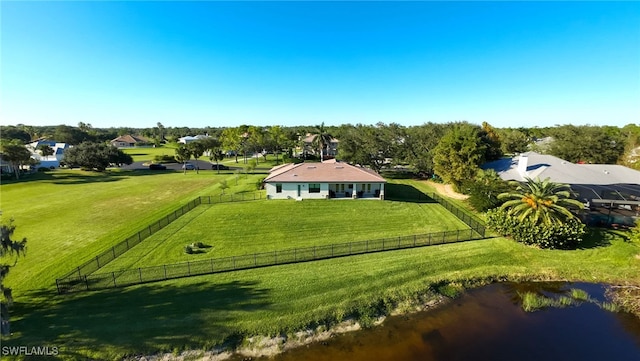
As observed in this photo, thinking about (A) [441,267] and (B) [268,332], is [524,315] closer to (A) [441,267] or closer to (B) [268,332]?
(A) [441,267]

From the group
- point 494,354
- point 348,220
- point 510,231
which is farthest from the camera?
point 348,220

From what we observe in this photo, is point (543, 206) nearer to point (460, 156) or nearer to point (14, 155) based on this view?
point (460, 156)

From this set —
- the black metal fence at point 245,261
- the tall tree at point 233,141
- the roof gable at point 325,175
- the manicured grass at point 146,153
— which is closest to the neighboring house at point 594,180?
the black metal fence at point 245,261

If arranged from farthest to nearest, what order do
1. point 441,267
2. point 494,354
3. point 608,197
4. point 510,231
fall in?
1. point 608,197
2. point 510,231
3. point 441,267
4. point 494,354

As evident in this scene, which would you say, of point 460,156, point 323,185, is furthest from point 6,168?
point 460,156

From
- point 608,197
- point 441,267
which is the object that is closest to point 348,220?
point 441,267

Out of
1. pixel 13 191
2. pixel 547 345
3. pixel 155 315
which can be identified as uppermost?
pixel 13 191

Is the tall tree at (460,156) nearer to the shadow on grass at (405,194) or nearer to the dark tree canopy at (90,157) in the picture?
the shadow on grass at (405,194)
